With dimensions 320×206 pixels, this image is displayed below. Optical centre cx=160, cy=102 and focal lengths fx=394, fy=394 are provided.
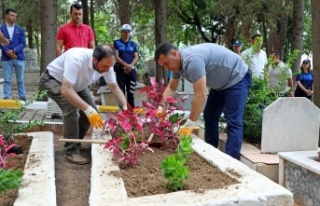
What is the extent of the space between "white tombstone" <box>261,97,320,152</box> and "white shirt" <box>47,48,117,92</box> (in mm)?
1812

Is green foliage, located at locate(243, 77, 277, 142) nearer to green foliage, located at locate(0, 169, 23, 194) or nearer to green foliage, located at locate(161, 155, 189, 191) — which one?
green foliage, located at locate(161, 155, 189, 191)

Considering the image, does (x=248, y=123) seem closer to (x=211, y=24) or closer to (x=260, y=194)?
(x=260, y=194)

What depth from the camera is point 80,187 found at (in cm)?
334

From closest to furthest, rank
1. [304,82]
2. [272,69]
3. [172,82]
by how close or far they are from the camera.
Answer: [172,82] → [272,69] → [304,82]

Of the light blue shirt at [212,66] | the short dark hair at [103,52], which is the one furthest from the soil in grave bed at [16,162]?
the light blue shirt at [212,66]

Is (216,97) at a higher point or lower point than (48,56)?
lower

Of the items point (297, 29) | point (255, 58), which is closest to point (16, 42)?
point (255, 58)

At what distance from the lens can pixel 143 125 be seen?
12.4ft

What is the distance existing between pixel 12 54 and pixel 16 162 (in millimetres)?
4253

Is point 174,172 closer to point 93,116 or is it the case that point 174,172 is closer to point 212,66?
point 93,116

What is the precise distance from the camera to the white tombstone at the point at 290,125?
14.3 feet

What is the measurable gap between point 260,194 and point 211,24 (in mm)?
16190

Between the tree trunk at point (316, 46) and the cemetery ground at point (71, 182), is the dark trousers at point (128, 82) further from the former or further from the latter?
the tree trunk at point (316, 46)

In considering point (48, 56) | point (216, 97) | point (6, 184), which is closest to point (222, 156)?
point (216, 97)
